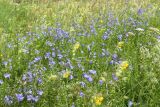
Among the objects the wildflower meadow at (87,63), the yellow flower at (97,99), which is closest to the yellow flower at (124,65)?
the wildflower meadow at (87,63)

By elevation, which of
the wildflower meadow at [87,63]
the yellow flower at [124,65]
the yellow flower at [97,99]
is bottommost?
the wildflower meadow at [87,63]

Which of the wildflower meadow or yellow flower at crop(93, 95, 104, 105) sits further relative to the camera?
the wildflower meadow

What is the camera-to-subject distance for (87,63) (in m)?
3.43

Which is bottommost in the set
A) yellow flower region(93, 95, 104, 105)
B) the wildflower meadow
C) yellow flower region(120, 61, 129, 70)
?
the wildflower meadow

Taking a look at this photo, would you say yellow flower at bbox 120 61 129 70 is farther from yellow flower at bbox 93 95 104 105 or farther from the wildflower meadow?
yellow flower at bbox 93 95 104 105

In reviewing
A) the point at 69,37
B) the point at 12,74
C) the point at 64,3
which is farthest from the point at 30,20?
the point at 12,74

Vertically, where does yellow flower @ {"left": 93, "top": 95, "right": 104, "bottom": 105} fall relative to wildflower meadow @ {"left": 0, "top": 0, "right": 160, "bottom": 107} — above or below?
above

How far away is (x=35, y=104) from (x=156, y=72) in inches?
36.6

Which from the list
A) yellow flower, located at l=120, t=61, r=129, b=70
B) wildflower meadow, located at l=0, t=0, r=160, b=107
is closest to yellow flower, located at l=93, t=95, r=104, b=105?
wildflower meadow, located at l=0, t=0, r=160, b=107

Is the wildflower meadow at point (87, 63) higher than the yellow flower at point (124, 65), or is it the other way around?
the yellow flower at point (124, 65)

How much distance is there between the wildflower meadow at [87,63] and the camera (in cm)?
262

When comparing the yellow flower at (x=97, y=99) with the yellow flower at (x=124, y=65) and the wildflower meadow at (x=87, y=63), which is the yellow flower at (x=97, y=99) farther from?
the yellow flower at (x=124, y=65)

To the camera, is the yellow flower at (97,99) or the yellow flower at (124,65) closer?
the yellow flower at (97,99)

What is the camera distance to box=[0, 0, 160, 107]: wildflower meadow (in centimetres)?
262
